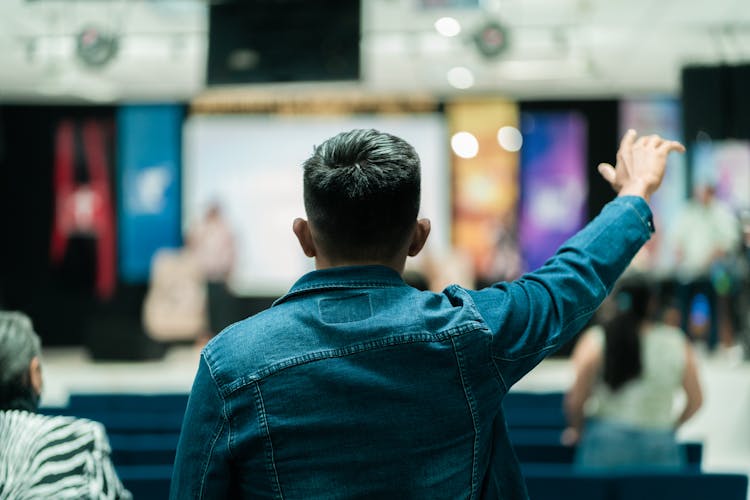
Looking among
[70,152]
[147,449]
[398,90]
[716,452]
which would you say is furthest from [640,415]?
[70,152]

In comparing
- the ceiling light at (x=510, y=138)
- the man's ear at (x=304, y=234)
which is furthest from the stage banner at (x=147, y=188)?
the man's ear at (x=304, y=234)

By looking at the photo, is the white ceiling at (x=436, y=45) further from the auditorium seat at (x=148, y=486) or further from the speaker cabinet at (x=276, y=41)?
the auditorium seat at (x=148, y=486)

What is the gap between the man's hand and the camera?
1.17 m

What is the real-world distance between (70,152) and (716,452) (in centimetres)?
924

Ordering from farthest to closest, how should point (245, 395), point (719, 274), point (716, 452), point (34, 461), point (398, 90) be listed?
point (398, 90), point (719, 274), point (716, 452), point (34, 461), point (245, 395)

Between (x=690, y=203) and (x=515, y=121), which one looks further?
(x=515, y=121)

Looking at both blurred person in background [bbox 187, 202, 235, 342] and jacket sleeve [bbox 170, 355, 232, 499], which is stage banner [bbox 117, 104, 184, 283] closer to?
blurred person in background [bbox 187, 202, 235, 342]

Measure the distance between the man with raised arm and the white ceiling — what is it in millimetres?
7135

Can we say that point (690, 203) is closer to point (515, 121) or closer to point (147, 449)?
point (515, 121)

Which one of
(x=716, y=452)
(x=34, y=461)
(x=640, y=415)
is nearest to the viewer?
(x=34, y=461)

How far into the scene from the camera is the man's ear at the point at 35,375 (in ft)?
5.43

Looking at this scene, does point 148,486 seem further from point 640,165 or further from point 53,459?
point 640,165

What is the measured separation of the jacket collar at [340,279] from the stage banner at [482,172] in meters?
10.5

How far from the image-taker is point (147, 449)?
3439 millimetres
